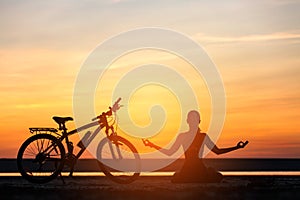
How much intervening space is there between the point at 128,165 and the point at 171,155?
153 cm

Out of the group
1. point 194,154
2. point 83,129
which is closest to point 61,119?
point 83,129

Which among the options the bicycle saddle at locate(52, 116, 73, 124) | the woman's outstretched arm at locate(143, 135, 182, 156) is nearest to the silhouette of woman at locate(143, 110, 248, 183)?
the woman's outstretched arm at locate(143, 135, 182, 156)

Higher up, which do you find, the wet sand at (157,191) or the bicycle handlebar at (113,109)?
the bicycle handlebar at (113,109)

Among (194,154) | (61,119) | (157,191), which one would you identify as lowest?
(157,191)

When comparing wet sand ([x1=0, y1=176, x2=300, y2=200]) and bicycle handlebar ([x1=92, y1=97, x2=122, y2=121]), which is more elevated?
bicycle handlebar ([x1=92, y1=97, x2=122, y2=121])

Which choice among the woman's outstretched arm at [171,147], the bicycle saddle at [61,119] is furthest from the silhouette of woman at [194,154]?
the bicycle saddle at [61,119]

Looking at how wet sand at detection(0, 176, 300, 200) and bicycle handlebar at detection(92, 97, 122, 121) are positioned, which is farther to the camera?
bicycle handlebar at detection(92, 97, 122, 121)

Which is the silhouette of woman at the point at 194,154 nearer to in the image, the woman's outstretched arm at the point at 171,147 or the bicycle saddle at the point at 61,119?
the woman's outstretched arm at the point at 171,147

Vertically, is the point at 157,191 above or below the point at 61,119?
below

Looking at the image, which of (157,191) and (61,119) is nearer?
(157,191)

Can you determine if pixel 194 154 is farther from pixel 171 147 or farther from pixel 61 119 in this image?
pixel 61 119

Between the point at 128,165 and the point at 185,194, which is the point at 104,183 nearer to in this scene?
the point at 128,165

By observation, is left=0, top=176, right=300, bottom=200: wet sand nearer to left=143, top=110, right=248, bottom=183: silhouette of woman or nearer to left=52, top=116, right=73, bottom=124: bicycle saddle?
left=143, top=110, right=248, bottom=183: silhouette of woman

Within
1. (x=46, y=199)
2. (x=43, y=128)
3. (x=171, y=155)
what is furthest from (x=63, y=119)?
(x=46, y=199)
